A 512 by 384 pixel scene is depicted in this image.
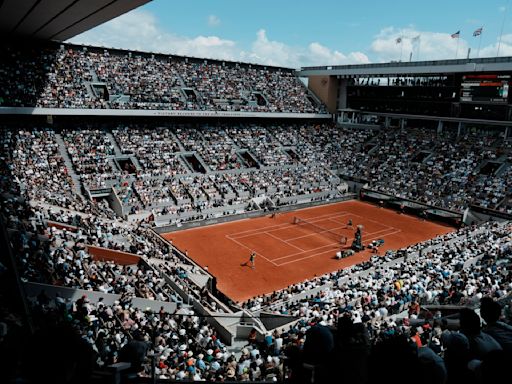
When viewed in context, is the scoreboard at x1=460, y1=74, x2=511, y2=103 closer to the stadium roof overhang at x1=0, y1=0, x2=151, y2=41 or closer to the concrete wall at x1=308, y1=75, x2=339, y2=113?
the concrete wall at x1=308, y1=75, x2=339, y2=113

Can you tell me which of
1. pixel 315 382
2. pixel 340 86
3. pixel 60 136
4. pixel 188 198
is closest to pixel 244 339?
pixel 315 382

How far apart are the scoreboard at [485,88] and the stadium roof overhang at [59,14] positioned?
1514 inches

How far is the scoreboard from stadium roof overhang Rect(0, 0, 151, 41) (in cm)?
3845

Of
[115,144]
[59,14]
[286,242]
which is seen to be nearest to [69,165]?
[115,144]

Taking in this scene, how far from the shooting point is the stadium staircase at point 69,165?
33.0 meters

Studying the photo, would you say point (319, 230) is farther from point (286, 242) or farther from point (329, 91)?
point (329, 91)

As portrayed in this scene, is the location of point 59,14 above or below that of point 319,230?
above

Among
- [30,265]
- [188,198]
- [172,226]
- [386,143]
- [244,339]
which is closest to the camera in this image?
[30,265]

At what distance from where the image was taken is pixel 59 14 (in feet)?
70.2

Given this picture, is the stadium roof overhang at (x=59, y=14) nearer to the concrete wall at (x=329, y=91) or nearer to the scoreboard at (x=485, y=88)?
the scoreboard at (x=485, y=88)

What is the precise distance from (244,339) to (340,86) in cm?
5070

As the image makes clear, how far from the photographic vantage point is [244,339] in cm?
1634

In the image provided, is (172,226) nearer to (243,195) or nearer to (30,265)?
(243,195)

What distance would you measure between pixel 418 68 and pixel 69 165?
40362 mm
